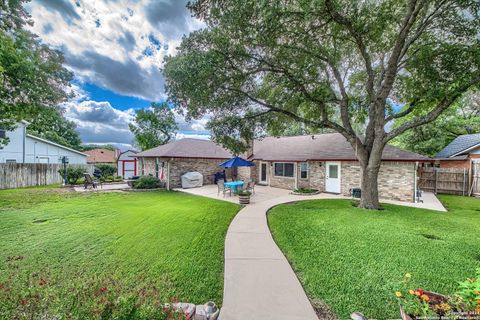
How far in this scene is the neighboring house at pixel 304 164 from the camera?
11.7 meters

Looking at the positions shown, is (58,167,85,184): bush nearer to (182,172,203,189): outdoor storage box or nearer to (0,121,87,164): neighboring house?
(0,121,87,164): neighboring house

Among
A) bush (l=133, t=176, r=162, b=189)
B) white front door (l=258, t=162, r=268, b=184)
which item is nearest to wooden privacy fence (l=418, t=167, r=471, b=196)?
white front door (l=258, t=162, r=268, b=184)

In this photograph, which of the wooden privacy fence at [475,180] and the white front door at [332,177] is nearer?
the wooden privacy fence at [475,180]

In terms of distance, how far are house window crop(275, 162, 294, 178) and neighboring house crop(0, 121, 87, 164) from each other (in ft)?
68.7

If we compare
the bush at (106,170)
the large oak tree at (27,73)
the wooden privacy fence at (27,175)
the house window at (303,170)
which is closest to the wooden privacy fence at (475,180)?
the house window at (303,170)

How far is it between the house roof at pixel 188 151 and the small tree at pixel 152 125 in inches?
380

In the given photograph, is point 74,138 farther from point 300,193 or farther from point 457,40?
point 457,40

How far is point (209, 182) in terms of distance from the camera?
18.4m

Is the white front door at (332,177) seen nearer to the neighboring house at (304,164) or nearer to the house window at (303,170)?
the neighboring house at (304,164)

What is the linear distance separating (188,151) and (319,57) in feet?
39.7

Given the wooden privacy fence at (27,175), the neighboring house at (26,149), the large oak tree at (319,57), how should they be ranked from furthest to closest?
the neighboring house at (26,149) < the wooden privacy fence at (27,175) < the large oak tree at (319,57)

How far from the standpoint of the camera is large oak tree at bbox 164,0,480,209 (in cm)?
712

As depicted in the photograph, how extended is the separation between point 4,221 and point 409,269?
38.8 ft

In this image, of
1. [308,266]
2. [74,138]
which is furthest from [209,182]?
[74,138]
